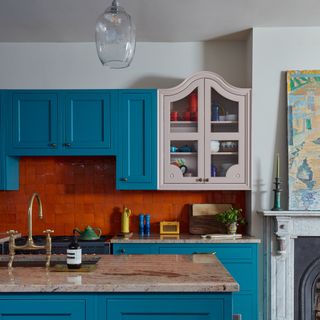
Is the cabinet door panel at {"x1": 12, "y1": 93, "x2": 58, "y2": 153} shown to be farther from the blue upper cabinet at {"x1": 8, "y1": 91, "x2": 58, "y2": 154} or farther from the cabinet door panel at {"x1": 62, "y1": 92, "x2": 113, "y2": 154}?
the cabinet door panel at {"x1": 62, "y1": 92, "x2": 113, "y2": 154}

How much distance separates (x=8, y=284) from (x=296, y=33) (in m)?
3.35

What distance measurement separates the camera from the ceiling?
3.67m

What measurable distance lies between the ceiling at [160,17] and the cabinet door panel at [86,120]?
625 millimetres

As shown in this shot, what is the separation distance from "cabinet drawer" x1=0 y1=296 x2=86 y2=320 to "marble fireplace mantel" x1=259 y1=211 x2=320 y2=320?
2272mm

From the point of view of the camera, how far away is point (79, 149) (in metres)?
4.31

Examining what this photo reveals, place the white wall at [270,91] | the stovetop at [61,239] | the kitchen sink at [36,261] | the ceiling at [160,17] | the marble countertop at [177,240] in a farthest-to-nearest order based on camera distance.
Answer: the white wall at [270,91]
the stovetop at [61,239]
the marble countertop at [177,240]
the ceiling at [160,17]
the kitchen sink at [36,261]

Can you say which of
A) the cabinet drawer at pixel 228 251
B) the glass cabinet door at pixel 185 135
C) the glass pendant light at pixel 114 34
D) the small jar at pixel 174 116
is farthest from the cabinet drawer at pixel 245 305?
the glass pendant light at pixel 114 34

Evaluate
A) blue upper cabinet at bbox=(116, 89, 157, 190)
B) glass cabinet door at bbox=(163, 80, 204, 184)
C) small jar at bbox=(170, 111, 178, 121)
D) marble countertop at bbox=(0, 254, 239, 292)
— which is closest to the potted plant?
glass cabinet door at bbox=(163, 80, 204, 184)

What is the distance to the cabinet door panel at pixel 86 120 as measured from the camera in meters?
4.30

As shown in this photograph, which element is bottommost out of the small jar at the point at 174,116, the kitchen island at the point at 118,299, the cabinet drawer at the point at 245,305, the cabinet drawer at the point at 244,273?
the cabinet drawer at the point at 245,305

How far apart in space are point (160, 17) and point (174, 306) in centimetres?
260

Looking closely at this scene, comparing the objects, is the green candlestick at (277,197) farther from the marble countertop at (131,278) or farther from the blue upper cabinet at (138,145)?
the marble countertop at (131,278)

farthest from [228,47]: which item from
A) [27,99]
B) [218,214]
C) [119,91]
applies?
[27,99]

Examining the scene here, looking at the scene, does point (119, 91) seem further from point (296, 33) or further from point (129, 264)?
point (129, 264)
